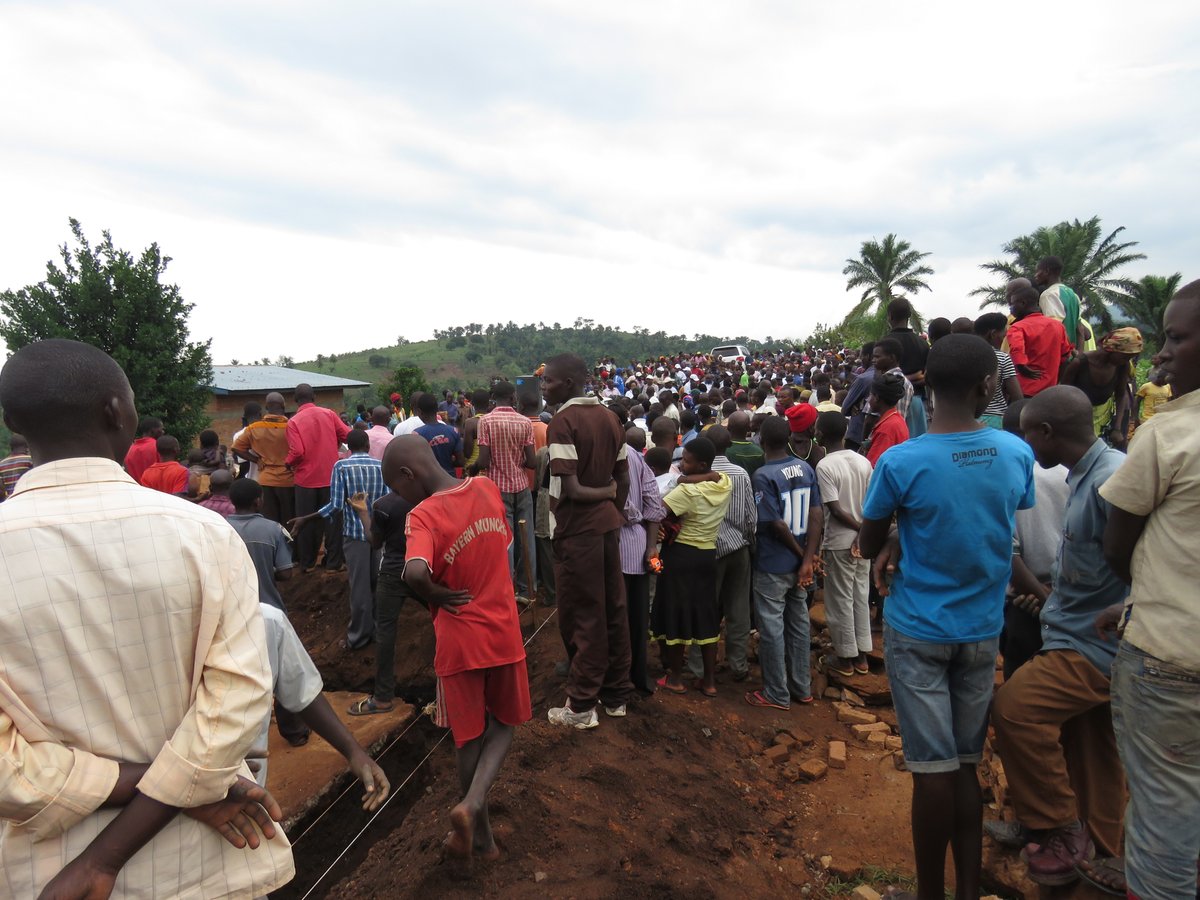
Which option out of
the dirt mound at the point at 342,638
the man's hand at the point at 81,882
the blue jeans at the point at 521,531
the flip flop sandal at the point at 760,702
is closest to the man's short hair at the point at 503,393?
the blue jeans at the point at 521,531

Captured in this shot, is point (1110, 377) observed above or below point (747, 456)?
above

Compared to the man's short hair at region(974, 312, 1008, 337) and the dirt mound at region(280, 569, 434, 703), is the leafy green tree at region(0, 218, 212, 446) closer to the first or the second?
the dirt mound at region(280, 569, 434, 703)

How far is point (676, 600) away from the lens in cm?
525

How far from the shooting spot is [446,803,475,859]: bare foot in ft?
9.23

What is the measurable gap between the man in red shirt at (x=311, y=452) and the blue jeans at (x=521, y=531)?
2117mm

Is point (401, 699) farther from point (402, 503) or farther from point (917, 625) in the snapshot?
point (917, 625)

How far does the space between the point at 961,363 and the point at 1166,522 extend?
83cm

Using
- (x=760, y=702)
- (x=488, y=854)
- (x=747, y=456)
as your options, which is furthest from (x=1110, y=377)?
(x=488, y=854)

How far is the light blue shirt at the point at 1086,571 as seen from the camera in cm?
274

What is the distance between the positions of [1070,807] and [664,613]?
9.16 ft

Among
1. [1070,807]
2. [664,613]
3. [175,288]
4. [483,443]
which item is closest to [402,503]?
[483,443]

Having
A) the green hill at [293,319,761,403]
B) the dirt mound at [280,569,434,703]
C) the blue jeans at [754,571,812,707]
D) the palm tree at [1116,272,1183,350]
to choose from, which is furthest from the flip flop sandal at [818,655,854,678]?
the green hill at [293,319,761,403]

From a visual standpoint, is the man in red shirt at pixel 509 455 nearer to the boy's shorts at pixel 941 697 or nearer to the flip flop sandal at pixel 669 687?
the flip flop sandal at pixel 669 687

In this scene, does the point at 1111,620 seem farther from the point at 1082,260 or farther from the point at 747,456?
the point at 1082,260
